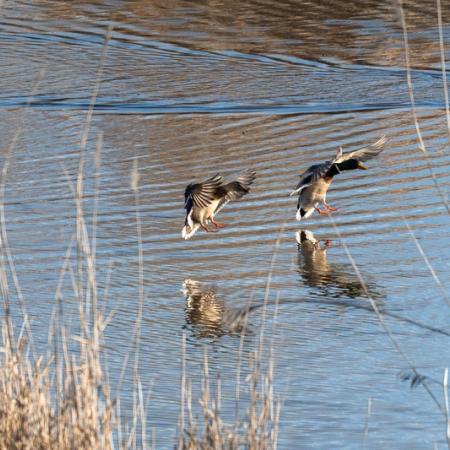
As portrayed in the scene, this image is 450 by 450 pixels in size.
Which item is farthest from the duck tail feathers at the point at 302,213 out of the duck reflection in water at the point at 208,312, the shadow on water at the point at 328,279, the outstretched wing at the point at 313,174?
the duck reflection in water at the point at 208,312

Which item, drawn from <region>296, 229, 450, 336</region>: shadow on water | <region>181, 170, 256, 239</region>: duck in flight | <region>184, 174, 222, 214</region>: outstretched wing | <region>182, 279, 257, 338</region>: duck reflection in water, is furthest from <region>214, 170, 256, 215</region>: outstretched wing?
<region>182, 279, 257, 338</region>: duck reflection in water

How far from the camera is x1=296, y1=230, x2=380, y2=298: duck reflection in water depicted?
23.4ft

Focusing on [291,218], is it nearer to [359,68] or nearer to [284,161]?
[284,161]

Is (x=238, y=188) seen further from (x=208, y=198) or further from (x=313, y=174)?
(x=313, y=174)

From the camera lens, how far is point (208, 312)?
681cm

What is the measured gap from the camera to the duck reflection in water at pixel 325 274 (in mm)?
7133

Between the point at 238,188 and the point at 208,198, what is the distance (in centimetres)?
34

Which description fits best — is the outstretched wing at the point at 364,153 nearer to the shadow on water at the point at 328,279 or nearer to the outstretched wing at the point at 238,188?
the outstretched wing at the point at 238,188

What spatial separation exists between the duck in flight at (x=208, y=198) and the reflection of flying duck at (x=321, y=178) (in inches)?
13.9

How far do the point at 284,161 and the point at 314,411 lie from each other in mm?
4748

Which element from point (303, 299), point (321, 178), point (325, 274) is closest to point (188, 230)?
point (325, 274)

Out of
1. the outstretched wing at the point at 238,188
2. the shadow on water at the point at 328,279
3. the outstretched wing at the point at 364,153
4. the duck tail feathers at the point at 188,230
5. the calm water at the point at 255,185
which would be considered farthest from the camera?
the outstretched wing at the point at 364,153

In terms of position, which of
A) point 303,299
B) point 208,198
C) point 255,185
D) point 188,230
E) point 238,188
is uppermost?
point 255,185

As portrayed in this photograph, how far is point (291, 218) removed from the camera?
28.2 feet
